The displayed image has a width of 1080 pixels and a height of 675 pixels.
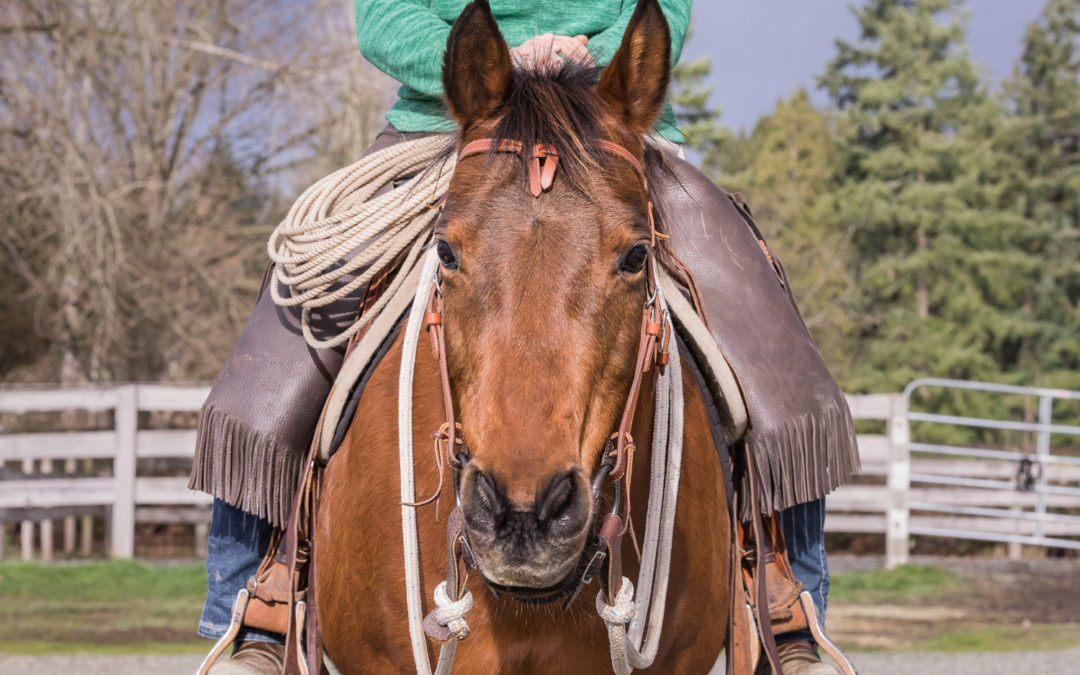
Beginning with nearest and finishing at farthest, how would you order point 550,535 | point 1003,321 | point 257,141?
1. point 550,535
2. point 257,141
3. point 1003,321

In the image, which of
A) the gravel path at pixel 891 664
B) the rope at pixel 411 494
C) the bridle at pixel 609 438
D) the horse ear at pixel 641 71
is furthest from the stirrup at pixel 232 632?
the gravel path at pixel 891 664

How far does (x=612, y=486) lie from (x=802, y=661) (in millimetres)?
1094

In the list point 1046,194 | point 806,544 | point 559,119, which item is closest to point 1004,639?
point 806,544

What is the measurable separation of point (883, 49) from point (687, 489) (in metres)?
39.3

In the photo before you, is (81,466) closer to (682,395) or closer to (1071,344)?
(682,395)

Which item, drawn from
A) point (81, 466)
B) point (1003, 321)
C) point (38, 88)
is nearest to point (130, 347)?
point (81, 466)

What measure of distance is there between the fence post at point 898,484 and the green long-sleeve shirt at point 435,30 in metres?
8.71

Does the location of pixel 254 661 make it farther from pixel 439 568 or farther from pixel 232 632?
pixel 439 568

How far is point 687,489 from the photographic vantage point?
261cm

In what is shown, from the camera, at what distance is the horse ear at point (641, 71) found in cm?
230

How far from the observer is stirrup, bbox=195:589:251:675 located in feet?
9.35

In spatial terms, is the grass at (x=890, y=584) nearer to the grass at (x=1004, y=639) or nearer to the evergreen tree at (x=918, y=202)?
the grass at (x=1004, y=639)

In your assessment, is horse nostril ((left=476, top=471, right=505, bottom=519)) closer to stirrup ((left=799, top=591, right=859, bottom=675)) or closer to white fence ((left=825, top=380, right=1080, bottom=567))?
stirrup ((left=799, top=591, right=859, bottom=675))

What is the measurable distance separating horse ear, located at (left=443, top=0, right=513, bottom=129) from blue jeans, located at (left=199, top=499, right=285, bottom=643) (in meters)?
1.43
